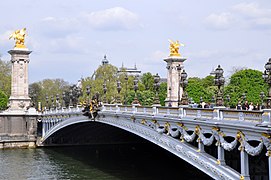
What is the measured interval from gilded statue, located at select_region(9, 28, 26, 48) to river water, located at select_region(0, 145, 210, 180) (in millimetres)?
17744

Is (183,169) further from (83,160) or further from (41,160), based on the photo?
(41,160)

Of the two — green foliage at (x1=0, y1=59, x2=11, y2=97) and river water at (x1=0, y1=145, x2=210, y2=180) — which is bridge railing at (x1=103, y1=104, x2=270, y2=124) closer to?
river water at (x1=0, y1=145, x2=210, y2=180)

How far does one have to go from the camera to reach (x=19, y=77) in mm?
62219

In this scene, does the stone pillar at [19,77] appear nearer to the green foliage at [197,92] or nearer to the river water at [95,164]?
the river water at [95,164]

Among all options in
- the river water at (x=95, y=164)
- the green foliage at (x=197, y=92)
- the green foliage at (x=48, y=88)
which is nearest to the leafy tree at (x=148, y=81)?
the green foliage at (x=197, y=92)

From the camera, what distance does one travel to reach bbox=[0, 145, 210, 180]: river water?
33000 mm

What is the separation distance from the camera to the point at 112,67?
7962cm

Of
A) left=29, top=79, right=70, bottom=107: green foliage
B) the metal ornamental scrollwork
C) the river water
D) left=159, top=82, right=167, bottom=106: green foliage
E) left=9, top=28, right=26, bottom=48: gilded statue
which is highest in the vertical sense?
left=9, top=28, right=26, bottom=48: gilded statue

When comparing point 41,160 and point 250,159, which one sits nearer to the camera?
point 250,159

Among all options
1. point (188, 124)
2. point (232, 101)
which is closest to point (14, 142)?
point (232, 101)

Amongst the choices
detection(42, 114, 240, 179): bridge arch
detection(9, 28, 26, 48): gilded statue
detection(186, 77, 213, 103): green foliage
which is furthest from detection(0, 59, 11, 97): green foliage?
detection(42, 114, 240, 179): bridge arch

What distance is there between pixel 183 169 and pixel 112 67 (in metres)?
47.5

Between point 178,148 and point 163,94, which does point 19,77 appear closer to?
point 163,94

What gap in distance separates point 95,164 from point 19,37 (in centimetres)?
2958
